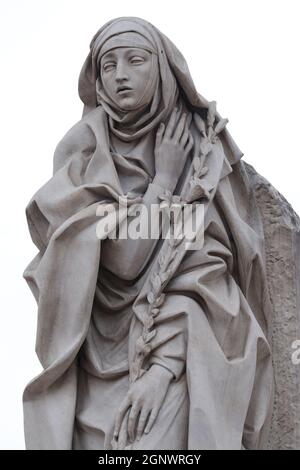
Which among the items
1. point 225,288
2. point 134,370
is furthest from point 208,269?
point 134,370

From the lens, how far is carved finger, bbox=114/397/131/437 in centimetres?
747

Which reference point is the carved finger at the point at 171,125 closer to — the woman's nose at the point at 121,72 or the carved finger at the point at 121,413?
A: the woman's nose at the point at 121,72

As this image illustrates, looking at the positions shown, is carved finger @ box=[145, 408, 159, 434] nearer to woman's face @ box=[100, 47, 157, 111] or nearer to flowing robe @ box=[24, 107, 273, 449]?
flowing robe @ box=[24, 107, 273, 449]

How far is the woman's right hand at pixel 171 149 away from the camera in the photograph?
26.4ft

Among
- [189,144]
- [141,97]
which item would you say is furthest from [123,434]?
[141,97]

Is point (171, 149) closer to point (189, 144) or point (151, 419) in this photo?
point (189, 144)

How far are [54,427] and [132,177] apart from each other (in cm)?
135

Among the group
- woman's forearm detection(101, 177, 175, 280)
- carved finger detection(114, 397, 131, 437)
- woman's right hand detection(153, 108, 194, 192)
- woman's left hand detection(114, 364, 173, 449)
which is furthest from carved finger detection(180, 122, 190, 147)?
carved finger detection(114, 397, 131, 437)

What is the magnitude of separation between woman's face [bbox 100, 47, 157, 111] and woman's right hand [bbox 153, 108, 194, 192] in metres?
0.21

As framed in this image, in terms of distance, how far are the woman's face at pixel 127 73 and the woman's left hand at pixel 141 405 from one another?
4.61 feet

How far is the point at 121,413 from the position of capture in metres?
7.49

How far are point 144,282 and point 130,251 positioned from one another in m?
0.18

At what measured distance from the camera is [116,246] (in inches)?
308

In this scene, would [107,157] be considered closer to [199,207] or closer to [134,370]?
[199,207]
